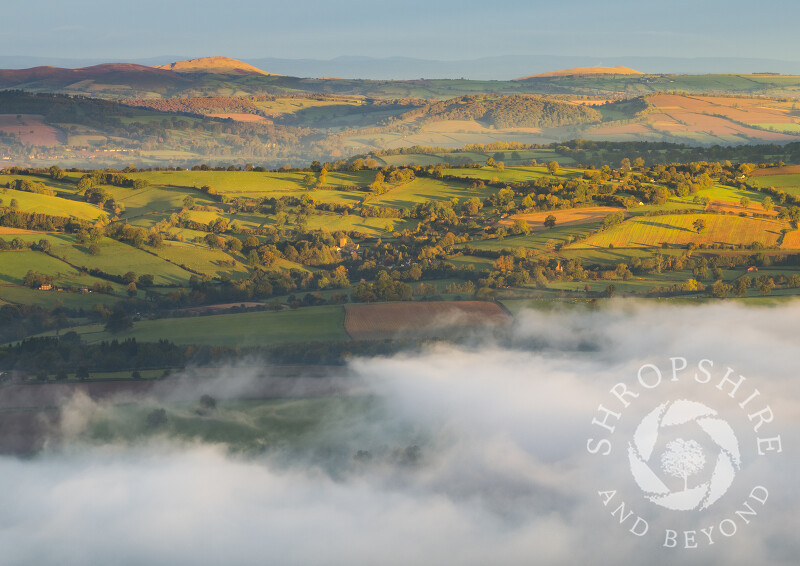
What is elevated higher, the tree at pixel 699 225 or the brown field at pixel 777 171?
the brown field at pixel 777 171

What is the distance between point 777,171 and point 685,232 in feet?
128

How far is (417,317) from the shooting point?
257 ft

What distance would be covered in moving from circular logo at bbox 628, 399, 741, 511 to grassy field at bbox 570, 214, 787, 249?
47735mm

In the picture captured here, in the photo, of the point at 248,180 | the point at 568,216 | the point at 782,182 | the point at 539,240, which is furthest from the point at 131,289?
the point at 782,182

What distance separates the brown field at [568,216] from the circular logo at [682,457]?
5591cm

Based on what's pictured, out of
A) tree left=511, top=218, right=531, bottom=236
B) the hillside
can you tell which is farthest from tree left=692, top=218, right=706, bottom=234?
tree left=511, top=218, right=531, bottom=236

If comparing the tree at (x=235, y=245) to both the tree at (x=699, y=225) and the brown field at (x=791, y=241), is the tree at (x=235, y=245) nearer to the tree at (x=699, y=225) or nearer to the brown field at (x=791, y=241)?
the tree at (x=699, y=225)

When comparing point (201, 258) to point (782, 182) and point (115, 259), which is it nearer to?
point (115, 259)

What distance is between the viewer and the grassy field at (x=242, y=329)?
7400 cm

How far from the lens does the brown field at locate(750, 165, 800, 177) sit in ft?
434

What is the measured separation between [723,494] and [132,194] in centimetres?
10858

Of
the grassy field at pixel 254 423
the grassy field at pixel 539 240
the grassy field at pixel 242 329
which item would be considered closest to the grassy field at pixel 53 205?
the grassy field at pixel 242 329

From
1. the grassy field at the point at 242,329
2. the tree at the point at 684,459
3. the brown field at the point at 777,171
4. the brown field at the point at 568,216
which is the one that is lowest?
the tree at the point at 684,459

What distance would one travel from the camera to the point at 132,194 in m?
134
